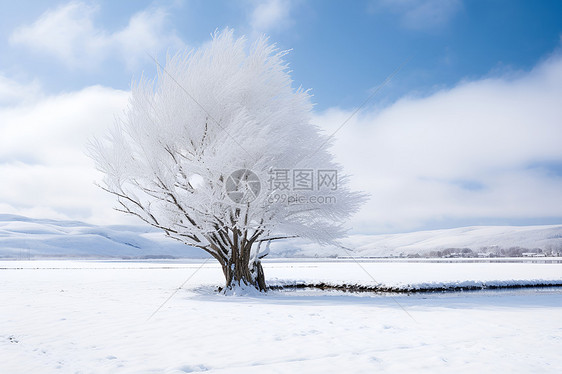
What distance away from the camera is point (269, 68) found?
54.0ft

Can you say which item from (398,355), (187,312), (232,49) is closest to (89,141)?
(232,49)

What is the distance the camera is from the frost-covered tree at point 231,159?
46.9 ft

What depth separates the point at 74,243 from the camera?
522 feet

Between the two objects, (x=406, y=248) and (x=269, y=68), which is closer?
(x=269, y=68)

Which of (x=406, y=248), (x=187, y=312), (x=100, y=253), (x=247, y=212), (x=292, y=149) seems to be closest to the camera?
(x=187, y=312)

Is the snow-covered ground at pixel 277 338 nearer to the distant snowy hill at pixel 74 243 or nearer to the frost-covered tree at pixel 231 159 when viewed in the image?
the frost-covered tree at pixel 231 159

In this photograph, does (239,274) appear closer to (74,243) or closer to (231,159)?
(231,159)

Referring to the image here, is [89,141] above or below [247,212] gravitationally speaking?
above

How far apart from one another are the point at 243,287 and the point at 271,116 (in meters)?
6.51

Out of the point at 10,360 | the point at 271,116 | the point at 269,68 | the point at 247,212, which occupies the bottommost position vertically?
the point at 10,360

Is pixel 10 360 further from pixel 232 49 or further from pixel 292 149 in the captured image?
pixel 232 49

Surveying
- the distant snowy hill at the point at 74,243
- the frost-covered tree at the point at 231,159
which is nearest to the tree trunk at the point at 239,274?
the frost-covered tree at the point at 231,159

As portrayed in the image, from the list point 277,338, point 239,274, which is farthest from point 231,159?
point 277,338

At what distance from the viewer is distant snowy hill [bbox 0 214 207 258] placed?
14539cm
